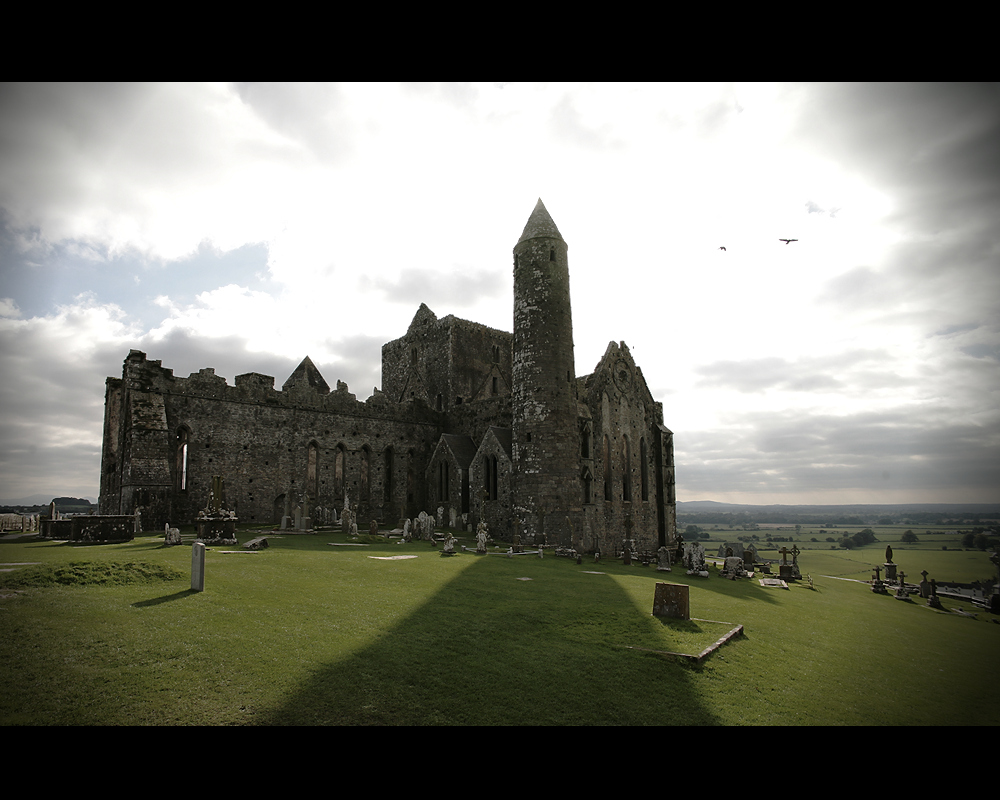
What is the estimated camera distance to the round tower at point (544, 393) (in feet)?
72.4

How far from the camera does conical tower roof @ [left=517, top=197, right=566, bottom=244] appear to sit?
24.3m

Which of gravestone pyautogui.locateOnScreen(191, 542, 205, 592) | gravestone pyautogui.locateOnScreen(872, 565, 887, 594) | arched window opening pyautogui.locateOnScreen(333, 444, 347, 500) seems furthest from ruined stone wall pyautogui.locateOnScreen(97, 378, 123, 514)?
gravestone pyautogui.locateOnScreen(872, 565, 887, 594)

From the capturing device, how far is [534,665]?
6.69 m

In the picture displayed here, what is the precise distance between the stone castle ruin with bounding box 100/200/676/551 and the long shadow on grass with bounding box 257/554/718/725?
38.1ft

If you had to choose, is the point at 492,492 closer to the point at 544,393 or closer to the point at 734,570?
the point at 544,393

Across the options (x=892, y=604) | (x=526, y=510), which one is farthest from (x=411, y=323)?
(x=892, y=604)

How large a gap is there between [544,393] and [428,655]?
1684 cm

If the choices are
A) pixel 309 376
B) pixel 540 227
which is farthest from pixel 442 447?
pixel 309 376
